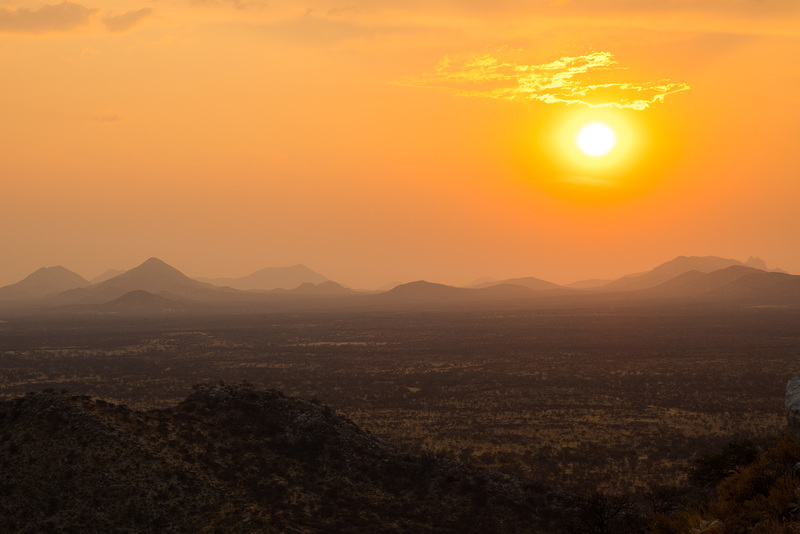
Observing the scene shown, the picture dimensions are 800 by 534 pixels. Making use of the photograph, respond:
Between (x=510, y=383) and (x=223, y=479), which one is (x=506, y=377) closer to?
(x=510, y=383)

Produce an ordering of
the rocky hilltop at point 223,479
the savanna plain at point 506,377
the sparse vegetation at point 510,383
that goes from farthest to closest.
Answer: the savanna plain at point 506,377 < the sparse vegetation at point 510,383 < the rocky hilltop at point 223,479

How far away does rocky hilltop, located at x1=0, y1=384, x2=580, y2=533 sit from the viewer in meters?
24.2

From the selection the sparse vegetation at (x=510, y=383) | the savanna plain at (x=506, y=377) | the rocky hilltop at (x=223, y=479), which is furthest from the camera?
the savanna plain at (x=506, y=377)

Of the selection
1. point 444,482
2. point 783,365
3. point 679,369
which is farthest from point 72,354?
point 783,365

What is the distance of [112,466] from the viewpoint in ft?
87.1

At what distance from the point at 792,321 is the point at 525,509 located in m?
120

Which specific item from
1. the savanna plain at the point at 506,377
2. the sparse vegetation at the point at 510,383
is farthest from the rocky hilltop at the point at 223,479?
the savanna plain at the point at 506,377

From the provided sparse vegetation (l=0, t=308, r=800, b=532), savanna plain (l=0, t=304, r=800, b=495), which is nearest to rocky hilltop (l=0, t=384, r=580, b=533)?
sparse vegetation (l=0, t=308, r=800, b=532)

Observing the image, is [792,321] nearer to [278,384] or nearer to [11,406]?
[278,384]

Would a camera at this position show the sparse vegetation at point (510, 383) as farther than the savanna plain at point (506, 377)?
No

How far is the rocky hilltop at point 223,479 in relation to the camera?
24.2 metres

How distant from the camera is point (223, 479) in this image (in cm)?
2795

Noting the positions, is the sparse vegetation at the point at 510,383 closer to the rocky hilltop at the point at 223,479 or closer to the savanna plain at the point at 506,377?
the savanna plain at the point at 506,377

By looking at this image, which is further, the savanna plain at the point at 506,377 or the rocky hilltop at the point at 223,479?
the savanna plain at the point at 506,377
